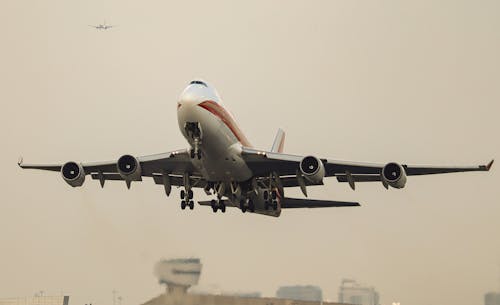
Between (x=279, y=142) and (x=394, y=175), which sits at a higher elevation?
(x=279, y=142)

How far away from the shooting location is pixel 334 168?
63.5 meters

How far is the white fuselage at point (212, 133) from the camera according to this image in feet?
185

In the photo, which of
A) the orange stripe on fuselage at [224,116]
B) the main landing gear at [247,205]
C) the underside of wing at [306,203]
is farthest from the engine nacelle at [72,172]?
the underside of wing at [306,203]

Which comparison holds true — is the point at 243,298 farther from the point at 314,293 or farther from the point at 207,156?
the point at 207,156

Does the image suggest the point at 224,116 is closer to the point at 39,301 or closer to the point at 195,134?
the point at 195,134

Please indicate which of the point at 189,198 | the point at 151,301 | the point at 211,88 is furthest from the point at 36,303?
the point at 211,88

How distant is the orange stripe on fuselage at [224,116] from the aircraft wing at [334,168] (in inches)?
43.3

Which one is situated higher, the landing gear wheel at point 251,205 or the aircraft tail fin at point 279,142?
the aircraft tail fin at point 279,142

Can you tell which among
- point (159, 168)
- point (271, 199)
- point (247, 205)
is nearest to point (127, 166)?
point (159, 168)

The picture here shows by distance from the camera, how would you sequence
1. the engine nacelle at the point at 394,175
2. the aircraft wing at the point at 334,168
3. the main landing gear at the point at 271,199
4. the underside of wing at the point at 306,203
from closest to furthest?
the engine nacelle at the point at 394,175 → the aircraft wing at the point at 334,168 → the main landing gear at the point at 271,199 → the underside of wing at the point at 306,203

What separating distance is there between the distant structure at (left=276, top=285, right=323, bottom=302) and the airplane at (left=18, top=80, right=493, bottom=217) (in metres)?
7.48

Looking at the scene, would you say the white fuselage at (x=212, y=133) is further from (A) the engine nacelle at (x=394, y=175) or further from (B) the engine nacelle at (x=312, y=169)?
(A) the engine nacelle at (x=394, y=175)

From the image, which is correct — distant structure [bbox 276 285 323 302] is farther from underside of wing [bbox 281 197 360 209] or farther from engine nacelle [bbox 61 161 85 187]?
engine nacelle [bbox 61 161 85 187]

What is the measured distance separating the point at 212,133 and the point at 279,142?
21.0 metres
